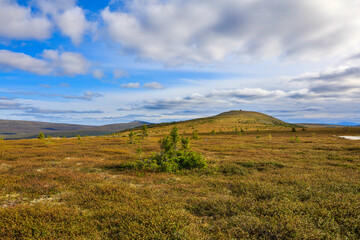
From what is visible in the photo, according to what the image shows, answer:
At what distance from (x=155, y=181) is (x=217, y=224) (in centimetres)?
626

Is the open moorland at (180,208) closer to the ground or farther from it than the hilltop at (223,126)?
closer to the ground

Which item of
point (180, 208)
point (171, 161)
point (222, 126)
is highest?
point (222, 126)

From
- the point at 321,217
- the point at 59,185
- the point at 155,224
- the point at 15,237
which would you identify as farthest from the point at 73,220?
the point at 321,217

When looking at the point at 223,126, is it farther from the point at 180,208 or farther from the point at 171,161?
the point at 180,208

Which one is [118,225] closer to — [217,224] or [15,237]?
[15,237]

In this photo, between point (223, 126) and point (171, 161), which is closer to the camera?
point (171, 161)

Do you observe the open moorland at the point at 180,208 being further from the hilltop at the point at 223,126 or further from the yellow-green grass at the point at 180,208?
the hilltop at the point at 223,126

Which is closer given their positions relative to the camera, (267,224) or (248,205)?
(267,224)

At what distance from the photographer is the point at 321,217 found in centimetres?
619

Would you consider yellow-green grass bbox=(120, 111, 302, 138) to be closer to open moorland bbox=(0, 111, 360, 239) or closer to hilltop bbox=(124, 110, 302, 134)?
hilltop bbox=(124, 110, 302, 134)

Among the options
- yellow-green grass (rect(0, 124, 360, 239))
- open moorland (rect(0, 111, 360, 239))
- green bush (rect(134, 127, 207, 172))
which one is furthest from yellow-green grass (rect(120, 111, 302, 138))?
yellow-green grass (rect(0, 124, 360, 239))

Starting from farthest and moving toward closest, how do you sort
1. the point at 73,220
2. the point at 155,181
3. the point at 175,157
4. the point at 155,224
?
the point at 175,157 < the point at 155,181 < the point at 73,220 < the point at 155,224

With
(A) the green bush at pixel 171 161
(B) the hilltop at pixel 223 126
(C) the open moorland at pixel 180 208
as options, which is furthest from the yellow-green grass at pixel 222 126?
(C) the open moorland at pixel 180 208

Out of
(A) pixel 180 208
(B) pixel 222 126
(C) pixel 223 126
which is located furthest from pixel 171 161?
(B) pixel 222 126
